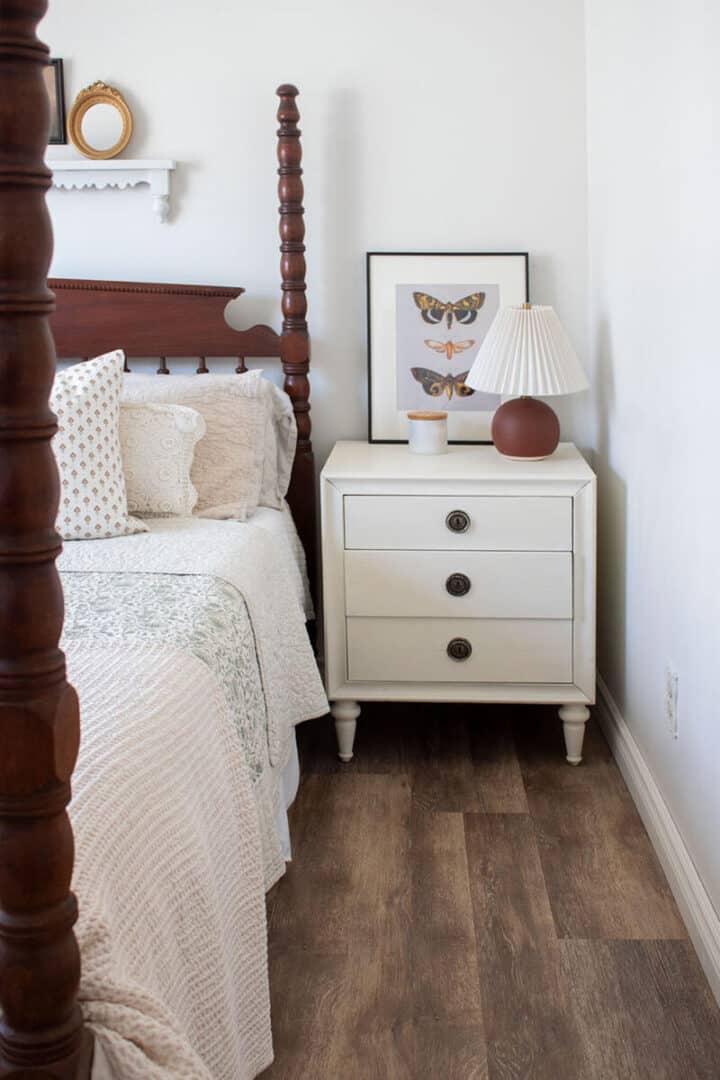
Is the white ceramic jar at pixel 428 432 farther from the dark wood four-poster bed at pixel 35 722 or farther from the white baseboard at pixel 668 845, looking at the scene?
the dark wood four-poster bed at pixel 35 722

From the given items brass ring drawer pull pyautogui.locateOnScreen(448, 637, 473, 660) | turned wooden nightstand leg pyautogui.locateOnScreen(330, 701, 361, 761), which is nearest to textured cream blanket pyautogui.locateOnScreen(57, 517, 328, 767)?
turned wooden nightstand leg pyautogui.locateOnScreen(330, 701, 361, 761)

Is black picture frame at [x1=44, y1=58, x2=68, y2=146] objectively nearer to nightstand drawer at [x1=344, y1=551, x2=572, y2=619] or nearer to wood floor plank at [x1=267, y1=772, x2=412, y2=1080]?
nightstand drawer at [x1=344, y1=551, x2=572, y2=619]

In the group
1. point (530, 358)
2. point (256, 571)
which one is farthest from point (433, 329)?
point (256, 571)

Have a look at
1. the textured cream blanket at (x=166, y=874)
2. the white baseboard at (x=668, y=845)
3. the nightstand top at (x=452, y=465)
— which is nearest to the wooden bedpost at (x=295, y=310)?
the nightstand top at (x=452, y=465)

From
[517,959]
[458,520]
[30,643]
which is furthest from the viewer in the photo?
[458,520]

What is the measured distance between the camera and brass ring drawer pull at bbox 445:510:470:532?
2705mm

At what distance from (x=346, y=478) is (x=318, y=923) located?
1.02 meters

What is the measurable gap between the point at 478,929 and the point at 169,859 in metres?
0.89

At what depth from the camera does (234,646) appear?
6.42 ft

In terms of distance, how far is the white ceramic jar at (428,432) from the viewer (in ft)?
9.61

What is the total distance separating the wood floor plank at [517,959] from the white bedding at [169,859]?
1.24 feet

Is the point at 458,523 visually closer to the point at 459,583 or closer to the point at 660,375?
the point at 459,583

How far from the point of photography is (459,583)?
8.96 ft

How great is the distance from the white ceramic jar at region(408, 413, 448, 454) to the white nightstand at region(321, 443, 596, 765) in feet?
0.47
